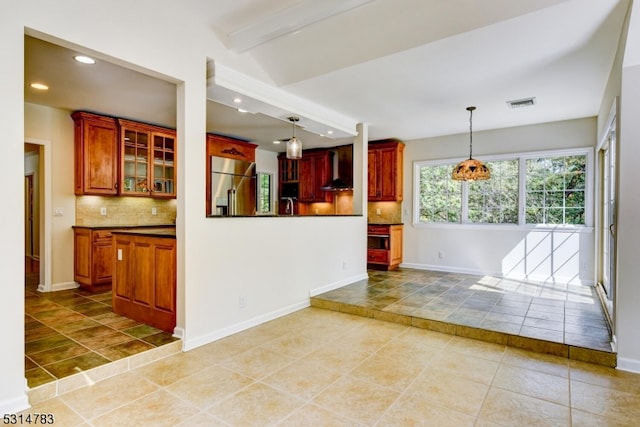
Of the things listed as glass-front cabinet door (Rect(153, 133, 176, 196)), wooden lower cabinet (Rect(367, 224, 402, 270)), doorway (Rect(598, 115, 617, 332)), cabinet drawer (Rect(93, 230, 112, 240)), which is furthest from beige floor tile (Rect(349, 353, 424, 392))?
glass-front cabinet door (Rect(153, 133, 176, 196))

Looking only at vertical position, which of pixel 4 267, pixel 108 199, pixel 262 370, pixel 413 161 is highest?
pixel 413 161

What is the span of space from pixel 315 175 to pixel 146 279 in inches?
187

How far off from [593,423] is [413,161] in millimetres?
Answer: 5222

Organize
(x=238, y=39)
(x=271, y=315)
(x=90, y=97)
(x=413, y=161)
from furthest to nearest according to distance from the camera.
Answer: (x=413, y=161) → (x=90, y=97) → (x=271, y=315) → (x=238, y=39)

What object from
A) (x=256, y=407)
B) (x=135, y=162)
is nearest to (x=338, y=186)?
(x=135, y=162)

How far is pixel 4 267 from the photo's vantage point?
2.01 m

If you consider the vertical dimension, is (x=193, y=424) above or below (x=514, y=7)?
below

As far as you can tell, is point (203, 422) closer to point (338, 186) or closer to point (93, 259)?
point (93, 259)


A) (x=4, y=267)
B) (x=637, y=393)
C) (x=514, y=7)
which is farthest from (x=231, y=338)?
(x=514, y=7)

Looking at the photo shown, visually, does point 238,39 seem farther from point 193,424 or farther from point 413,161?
point 413,161

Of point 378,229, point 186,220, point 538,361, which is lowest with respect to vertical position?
point 538,361

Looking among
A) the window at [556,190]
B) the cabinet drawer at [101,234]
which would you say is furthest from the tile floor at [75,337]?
the window at [556,190]

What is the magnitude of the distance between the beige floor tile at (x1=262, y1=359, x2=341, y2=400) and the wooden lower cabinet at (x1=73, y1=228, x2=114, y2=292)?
3322mm

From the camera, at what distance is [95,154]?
4.90m
